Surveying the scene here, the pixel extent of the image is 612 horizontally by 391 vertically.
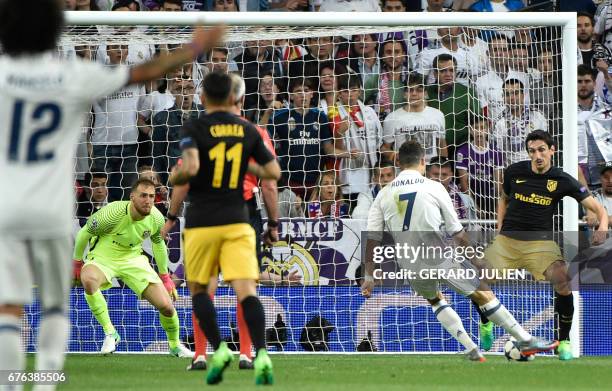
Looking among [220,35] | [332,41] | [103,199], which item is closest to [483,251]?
[332,41]

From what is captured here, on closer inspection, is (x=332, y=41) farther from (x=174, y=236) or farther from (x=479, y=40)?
(x=174, y=236)

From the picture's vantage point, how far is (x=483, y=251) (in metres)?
13.0

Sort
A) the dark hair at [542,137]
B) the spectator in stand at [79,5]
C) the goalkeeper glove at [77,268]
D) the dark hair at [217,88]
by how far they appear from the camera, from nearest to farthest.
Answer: the dark hair at [217,88] < the dark hair at [542,137] < the goalkeeper glove at [77,268] < the spectator in stand at [79,5]

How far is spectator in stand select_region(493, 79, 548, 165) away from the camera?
13.4 meters

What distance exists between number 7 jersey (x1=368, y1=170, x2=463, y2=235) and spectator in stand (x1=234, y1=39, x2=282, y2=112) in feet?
10.9

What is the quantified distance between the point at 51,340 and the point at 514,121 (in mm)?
8762

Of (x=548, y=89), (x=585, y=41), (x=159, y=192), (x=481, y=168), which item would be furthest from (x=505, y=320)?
(x=585, y=41)

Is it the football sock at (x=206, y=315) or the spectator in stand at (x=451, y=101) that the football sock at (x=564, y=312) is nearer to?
the spectator in stand at (x=451, y=101)

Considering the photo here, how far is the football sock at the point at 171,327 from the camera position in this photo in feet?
39.5

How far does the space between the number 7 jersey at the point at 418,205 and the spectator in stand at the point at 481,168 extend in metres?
2.46

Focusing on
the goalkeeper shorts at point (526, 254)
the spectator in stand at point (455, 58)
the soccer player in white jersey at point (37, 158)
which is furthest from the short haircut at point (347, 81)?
the soccer player in white jersey at point (37, 158)

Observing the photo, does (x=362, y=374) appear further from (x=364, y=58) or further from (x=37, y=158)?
(x=364, y=58)

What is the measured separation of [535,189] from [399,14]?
232 centimetres

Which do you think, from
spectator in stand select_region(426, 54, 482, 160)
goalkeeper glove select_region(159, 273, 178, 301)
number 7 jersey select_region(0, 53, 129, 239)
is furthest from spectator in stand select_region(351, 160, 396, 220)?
number 7 jersey select_region(0, 53, 129, 239)
